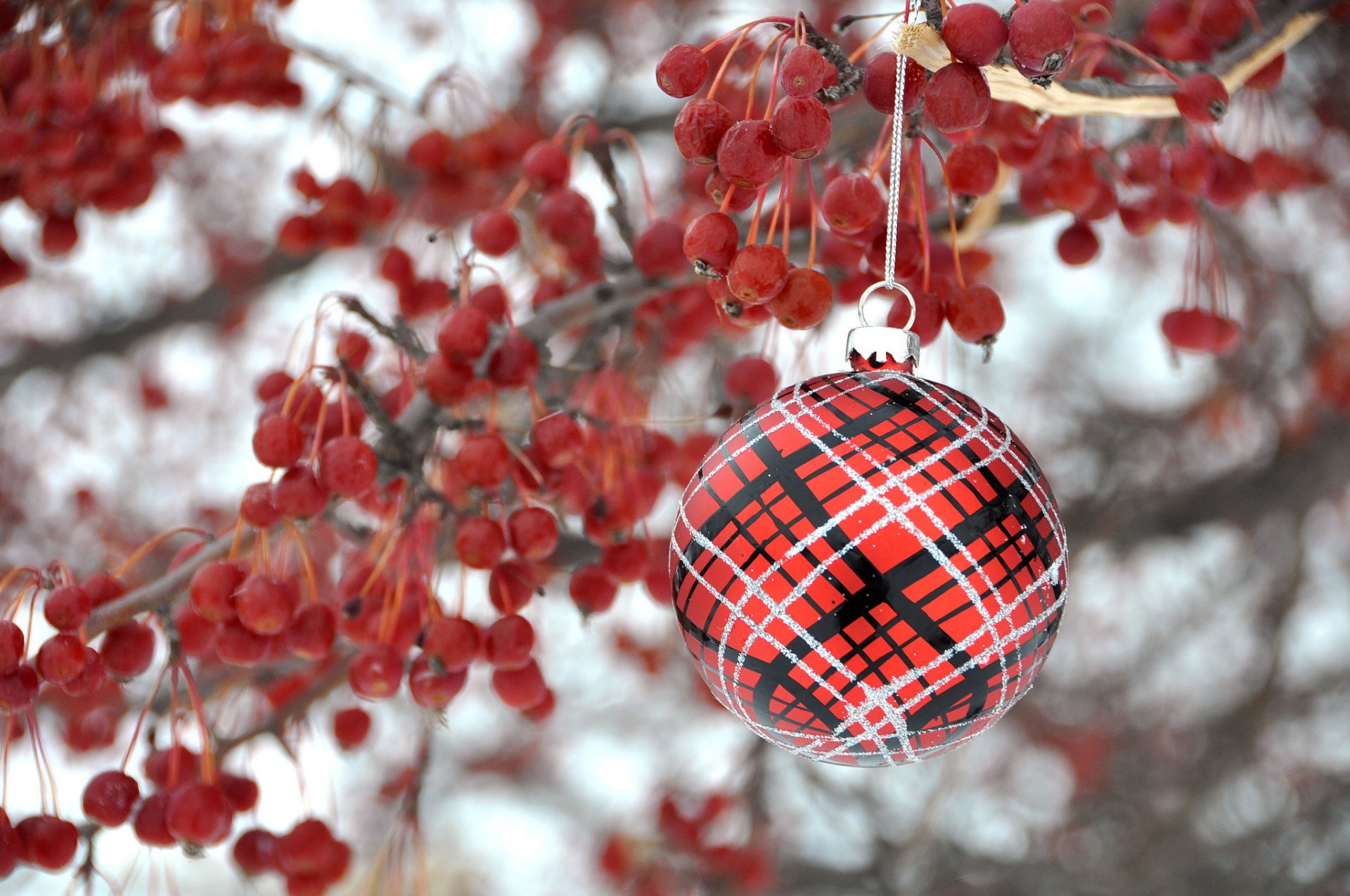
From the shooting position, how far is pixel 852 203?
0.71 meters

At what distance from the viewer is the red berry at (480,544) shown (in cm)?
89

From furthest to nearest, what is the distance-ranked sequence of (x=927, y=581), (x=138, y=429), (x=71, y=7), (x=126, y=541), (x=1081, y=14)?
1. (x=138, y=429)
2. (x=126, y=541)
3. (x=71, y=7)
4. (x=1081, y=14)
5. (x=927, y=581)

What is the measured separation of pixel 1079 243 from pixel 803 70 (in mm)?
492

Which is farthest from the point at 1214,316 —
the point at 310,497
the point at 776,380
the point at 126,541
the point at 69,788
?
the point at 69,788

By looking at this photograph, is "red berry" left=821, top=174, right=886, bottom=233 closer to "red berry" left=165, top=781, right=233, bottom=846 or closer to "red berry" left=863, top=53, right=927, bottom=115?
"red berry" left=863, top=53, right=927, bottom=115

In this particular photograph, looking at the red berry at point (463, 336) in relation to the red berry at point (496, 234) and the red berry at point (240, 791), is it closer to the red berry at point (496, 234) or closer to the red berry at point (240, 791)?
the red berry at point (496, 234)

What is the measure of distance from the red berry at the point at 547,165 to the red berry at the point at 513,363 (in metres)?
0.20

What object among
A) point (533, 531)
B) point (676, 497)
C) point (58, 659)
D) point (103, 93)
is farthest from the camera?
point (676, 497)

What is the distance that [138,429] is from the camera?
8.11 ft

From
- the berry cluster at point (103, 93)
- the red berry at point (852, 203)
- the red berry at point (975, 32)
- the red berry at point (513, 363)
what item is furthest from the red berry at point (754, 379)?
the berry cluster at point (103, 93)

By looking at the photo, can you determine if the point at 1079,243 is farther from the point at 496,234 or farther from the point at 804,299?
the point at 496,234

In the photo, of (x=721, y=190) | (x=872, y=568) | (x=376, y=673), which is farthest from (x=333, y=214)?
(x=872, y=568)

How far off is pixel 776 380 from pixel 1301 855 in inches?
62.1

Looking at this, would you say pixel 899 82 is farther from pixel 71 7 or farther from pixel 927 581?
pixel 71 7
